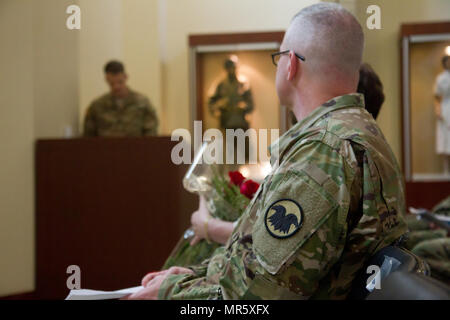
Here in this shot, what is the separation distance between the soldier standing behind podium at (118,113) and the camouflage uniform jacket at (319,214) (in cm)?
364

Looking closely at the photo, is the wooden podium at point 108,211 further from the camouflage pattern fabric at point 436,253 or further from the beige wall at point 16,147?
the camouflage pattern fabric at point 436,253

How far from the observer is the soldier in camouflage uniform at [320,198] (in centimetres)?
95

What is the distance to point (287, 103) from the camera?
1.18 m

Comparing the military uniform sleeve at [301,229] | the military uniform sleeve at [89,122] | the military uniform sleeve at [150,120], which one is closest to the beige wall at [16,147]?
the military uniform sleeve at [89,122]

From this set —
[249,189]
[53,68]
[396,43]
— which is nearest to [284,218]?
[249,189]

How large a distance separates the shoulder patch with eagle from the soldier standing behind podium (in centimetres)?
372

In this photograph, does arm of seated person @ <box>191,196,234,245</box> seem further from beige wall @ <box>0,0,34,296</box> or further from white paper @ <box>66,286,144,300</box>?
beige wall @ <box>0,0,34,296</box>

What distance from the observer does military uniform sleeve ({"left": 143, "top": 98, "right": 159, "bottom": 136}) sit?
471 centimetres

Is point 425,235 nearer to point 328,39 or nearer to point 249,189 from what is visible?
point 249,189

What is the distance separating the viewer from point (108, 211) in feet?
11.6
